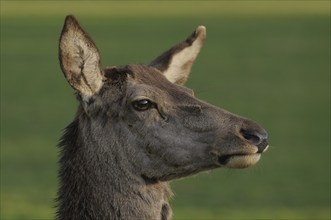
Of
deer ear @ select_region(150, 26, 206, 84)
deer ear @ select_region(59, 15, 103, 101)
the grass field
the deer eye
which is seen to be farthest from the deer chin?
the grass field

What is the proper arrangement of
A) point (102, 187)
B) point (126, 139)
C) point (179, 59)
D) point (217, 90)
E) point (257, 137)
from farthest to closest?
1. point (217, 90)
2. point (179, 59)
3. point (126, 139)
4. point (102, 187)
5. point (257, 137)

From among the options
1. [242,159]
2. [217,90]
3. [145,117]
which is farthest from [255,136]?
[217,90]

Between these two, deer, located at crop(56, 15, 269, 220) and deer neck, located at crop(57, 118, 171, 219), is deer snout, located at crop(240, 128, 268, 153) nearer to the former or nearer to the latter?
deer, located at crop(56, 15, 269, 220)

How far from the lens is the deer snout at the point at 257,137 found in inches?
363

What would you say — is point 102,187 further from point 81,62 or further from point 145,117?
point 81,62

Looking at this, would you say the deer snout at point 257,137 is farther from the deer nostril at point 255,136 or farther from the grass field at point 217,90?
the grass field at point 217,90

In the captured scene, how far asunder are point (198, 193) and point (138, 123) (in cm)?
1048

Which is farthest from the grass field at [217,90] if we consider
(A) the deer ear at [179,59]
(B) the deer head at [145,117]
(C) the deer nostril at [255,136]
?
(C) the deer nostril at [255,136]

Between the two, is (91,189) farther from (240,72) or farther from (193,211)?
(240,72)

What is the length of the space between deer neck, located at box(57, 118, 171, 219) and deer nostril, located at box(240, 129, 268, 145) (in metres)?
0.88

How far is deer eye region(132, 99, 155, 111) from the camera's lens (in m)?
9.82

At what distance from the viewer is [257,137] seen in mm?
9234

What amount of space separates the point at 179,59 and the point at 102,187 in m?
1.77

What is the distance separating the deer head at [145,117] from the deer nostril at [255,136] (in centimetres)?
15
